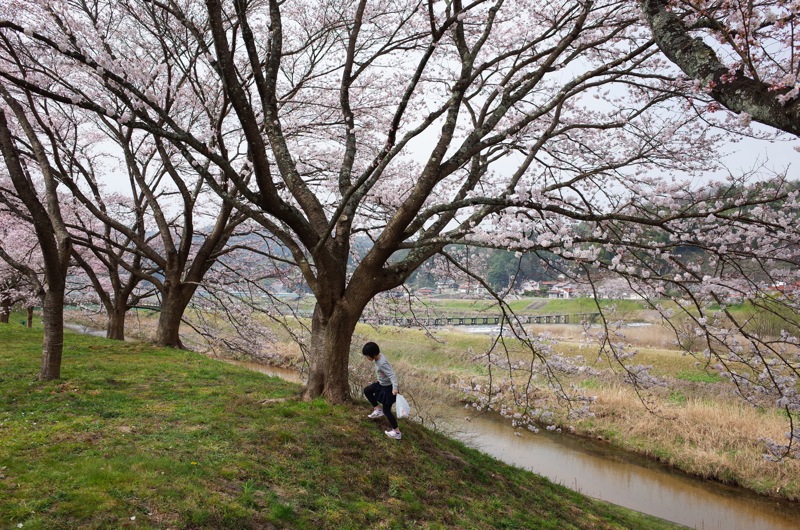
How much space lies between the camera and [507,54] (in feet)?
23.4

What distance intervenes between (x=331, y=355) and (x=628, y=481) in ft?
29.3

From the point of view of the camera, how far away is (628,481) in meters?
11.2

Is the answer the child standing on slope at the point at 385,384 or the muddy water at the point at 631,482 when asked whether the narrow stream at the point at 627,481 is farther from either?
the child standing on slope at the point at 385,384

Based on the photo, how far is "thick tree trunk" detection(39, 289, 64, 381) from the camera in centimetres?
648

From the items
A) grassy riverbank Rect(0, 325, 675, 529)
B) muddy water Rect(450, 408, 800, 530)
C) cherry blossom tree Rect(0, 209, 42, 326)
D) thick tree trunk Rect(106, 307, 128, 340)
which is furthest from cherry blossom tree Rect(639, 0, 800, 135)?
cherry blossom tree Rect(0, 209, 42, 326)

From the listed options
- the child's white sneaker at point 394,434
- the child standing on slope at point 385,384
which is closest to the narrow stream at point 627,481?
the child's white sneaker at point 394,434

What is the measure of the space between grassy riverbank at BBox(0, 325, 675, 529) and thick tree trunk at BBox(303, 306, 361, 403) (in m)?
0.28

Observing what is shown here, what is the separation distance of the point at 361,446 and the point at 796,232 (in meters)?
5.40

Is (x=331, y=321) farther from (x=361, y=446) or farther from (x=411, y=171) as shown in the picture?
(x=411, y=171)

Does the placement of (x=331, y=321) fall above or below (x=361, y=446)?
above

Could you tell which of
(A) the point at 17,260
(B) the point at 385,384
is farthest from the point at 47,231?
(A) the point at 17,260

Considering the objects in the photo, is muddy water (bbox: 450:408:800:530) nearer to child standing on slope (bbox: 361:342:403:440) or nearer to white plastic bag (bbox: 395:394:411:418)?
child standing on slope (bbox: 361:342:403:440)

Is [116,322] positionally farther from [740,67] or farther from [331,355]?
[740,67]

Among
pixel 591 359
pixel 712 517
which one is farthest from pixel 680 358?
pixel 712 517
